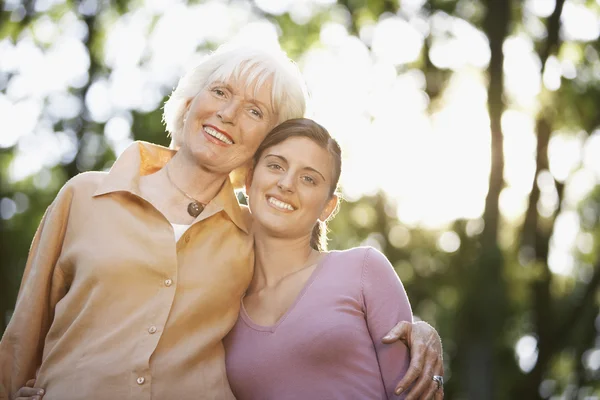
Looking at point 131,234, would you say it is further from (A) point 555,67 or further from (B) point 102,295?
(A) point 555,67

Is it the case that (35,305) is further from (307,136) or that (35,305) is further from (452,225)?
(452,225)

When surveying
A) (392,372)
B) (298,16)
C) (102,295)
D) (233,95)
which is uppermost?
(233,95)

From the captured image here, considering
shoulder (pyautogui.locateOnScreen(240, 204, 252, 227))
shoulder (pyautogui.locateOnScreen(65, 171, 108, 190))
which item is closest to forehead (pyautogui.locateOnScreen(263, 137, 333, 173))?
shoulder (pyautogui.locateOnScreen(240, 204, 252, 227))

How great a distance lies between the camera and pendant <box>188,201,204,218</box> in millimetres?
3586

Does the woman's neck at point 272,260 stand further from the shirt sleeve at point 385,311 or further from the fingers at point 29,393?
the fingers at point 29,393

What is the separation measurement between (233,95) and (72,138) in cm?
1308

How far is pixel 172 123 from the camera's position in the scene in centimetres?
402

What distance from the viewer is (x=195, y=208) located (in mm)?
3611

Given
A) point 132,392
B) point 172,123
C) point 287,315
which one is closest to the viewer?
point 132,392

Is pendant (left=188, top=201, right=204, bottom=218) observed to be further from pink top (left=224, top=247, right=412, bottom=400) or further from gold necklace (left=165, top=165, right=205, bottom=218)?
pink top (left=224, top=247, right=412, bottom=400)

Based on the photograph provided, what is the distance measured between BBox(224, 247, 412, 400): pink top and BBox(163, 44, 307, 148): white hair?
3.21 feet

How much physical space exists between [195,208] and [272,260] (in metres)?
0.51

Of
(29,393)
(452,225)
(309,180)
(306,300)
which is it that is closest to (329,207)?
(309,180)

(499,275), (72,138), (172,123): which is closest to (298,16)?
(72,138)
